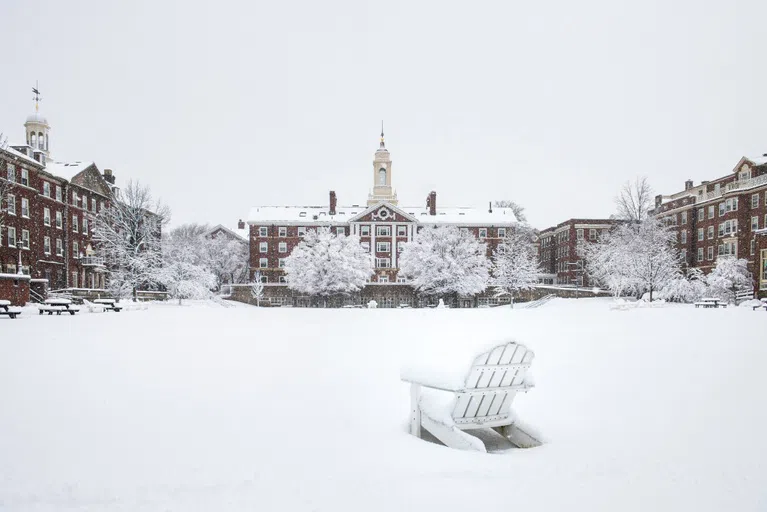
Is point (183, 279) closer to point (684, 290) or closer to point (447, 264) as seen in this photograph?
point (447, 264)

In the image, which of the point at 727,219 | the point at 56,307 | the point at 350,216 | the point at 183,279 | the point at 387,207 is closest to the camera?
the point at 56,307

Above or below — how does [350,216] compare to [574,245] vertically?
above

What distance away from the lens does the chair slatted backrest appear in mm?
5469

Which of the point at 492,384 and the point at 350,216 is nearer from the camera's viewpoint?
the point at 492,384

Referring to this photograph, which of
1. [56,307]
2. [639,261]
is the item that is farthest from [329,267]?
[56,307]

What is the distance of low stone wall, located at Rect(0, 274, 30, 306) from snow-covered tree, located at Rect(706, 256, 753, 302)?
154 ft

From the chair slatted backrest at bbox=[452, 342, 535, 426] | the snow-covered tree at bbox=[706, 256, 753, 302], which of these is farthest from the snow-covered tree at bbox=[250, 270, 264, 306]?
the chair slatted backrest at bbox=[452, 342, 535, 426]

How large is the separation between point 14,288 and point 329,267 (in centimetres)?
3200

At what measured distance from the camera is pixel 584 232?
7475 centimetres

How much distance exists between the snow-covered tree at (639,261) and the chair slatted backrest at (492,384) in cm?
4169

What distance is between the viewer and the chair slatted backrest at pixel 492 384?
17.9ft

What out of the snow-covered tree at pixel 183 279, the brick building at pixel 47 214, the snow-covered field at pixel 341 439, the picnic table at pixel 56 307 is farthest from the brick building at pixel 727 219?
the brick building at pixel 47 214

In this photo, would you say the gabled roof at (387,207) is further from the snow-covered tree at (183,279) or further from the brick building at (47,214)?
the brick building at (47,214)

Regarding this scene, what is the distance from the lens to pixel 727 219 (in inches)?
2152
